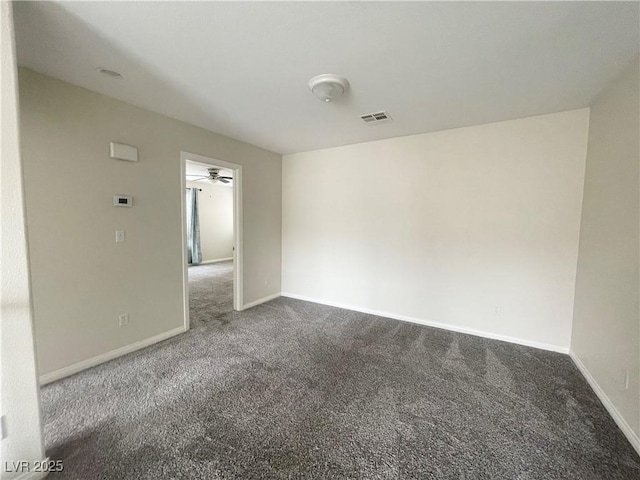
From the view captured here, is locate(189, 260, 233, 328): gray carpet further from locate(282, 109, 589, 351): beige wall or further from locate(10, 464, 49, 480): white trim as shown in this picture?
locate(10, 464, 49, 480): white trim

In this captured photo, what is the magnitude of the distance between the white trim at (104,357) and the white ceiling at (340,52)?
8.15 ft

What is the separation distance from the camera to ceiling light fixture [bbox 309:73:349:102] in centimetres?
210

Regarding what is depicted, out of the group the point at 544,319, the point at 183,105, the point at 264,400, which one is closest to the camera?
the point at 264,400

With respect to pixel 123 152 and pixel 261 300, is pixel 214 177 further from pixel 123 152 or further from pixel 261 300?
pixel 123 152

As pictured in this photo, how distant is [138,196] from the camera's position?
276 centimetres

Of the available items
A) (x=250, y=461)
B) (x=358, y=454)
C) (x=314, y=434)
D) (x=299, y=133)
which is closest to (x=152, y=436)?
(x=250, y=461)

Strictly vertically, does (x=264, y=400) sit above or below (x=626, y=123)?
below

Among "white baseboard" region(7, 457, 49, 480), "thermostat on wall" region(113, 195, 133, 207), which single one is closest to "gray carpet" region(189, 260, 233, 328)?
"thermostat on wall" region(113, 195, 133, 207)

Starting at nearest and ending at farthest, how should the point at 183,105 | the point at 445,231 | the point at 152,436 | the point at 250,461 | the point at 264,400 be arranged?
the point at 250,461, the point at 152,436, the point at 264,400, the point at 183,105, the point at 445,231

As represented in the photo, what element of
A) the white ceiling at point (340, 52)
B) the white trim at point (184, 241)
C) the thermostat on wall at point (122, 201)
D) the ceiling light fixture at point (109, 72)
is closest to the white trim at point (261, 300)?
the white trim at point (184, 241)

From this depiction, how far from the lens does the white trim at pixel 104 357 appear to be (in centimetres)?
222

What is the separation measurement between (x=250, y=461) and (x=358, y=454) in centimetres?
64

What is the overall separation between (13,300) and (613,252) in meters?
3.87

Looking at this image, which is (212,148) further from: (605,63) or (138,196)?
(605,63)
